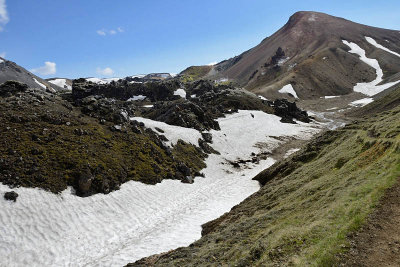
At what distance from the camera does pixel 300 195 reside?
69.7 feet

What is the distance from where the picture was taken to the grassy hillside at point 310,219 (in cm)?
1236

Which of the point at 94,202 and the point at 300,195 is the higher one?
the point at 94,202

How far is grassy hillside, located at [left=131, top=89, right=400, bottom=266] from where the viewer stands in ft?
40.5

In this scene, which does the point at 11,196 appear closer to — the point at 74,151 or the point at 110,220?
the point at 110,220

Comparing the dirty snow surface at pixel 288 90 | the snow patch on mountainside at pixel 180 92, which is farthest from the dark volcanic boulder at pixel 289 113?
the dirty snow surface at pixel 288 90

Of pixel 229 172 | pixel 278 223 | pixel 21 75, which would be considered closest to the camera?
pixel 278 223

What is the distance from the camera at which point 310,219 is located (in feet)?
49.9

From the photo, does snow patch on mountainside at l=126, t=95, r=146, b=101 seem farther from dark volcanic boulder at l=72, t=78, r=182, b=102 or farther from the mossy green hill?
the mossy green hill

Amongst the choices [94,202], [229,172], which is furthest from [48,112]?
[229,172]

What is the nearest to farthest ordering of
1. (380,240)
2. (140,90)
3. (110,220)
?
(380,240)
(110,220)
(140,90)

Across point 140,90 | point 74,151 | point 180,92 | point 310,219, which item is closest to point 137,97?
point 140,90

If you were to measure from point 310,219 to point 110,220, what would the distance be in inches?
844

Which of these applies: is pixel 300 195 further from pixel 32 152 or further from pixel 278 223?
pixel 32 152

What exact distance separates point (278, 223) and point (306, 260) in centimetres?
620
